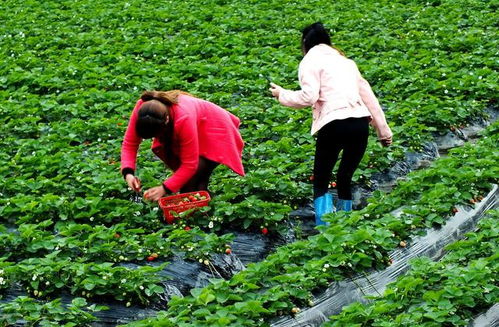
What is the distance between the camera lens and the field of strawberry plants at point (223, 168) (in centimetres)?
498

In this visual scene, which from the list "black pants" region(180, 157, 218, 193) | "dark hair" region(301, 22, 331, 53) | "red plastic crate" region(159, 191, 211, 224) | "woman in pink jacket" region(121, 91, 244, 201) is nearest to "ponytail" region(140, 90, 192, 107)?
"woman in pink jacket" region(121, 91, 244, 201)

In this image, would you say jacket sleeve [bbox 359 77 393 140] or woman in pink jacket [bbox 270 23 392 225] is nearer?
woman in pink jacket [bbox 270 23 392 225]

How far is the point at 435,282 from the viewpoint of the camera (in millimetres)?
4934

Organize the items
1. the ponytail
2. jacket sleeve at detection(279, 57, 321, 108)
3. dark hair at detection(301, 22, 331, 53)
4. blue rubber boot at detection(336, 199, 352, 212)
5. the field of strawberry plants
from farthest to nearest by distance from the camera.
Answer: blue rubber boot at detection(336, 199, 352, 212) < dark hair at detection(301, 22, 331, 53) < jacket sleeve at detection(279, 57, 321, 108) < the ponytail < the field of strawberry plants

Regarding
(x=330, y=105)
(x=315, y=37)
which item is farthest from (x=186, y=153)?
(x=315, y=37)

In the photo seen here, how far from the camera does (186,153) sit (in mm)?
5855

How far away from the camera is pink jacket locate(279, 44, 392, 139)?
5.89 metres

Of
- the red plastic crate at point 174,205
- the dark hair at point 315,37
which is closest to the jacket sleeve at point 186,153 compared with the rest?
the red plastic crate at point 174,205

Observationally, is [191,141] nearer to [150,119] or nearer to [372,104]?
[150,119]

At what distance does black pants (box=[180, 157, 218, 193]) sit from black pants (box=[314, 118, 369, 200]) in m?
0.81

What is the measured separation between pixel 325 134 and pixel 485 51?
5.17 metres

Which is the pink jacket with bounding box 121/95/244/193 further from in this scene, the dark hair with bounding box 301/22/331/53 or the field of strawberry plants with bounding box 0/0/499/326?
the dark hair with bounding box 301/22/331/53

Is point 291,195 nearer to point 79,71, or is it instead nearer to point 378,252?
point 378,252

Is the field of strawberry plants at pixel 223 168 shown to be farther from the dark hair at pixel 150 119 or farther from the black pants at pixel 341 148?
the dark hair at pixel 150 119
